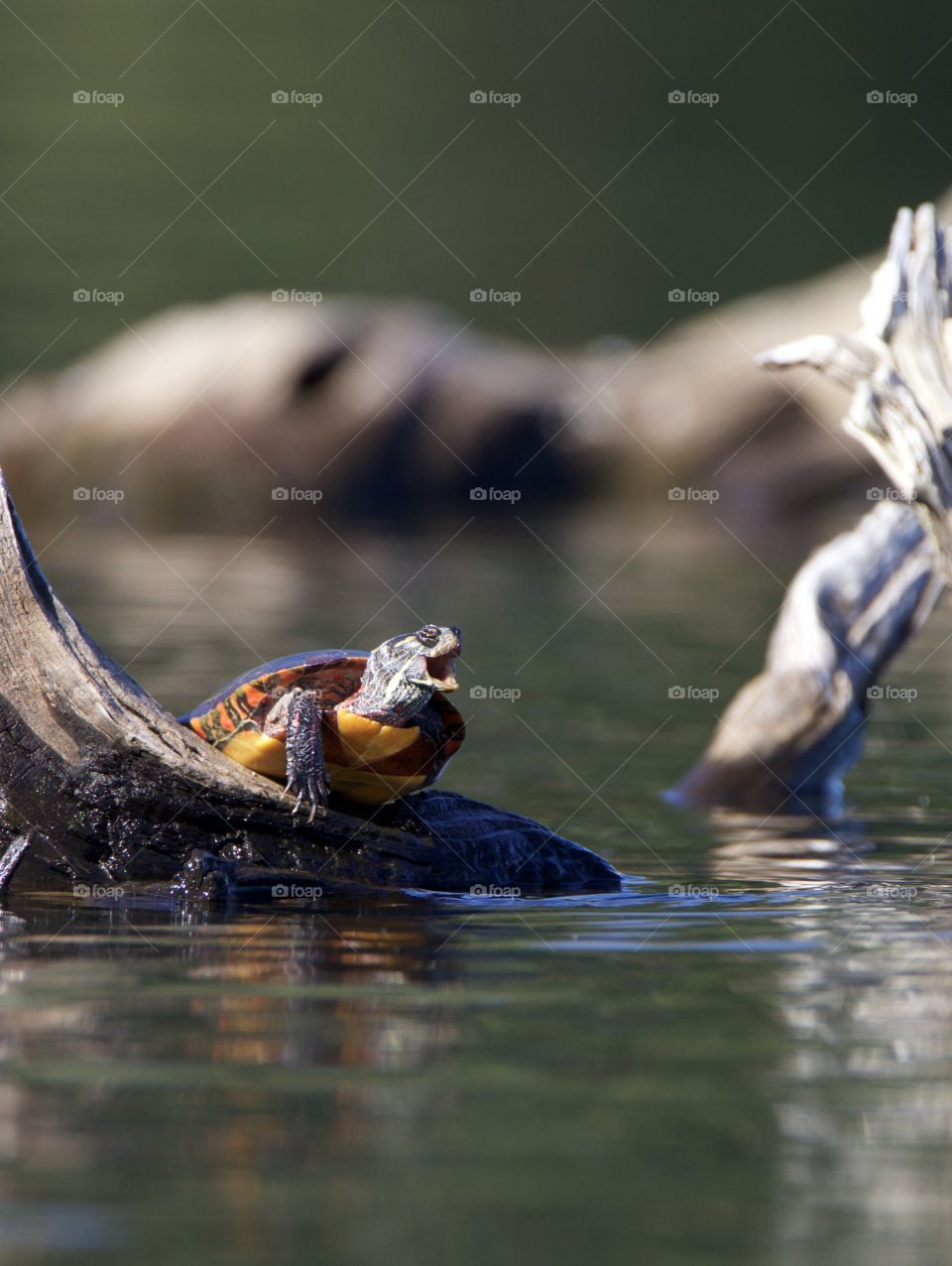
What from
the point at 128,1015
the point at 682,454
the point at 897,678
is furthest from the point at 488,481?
the point at 128,1015

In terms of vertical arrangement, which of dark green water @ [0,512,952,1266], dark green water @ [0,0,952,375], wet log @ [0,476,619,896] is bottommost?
dark green water @ [0,512,952,1266]

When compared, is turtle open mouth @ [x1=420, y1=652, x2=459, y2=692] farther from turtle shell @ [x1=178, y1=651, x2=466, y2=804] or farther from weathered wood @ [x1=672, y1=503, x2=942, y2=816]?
weathered wood @ [x1=672, y1=503, x2=942, y2=816]

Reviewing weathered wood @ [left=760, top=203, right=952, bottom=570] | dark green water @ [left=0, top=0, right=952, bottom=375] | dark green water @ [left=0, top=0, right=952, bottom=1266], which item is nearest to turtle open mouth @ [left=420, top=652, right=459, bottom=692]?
dark green water @ [left=0, top=0, right=952, bottom=1266]

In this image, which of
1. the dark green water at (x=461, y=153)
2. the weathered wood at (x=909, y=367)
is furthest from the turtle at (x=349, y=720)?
the dark green water at (x=461, y=153)

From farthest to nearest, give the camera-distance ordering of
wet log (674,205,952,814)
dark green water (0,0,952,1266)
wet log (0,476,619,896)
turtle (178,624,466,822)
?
wet log (674,205,952,814) < turtle (178,624,466,822) < wet log (0,476,619,896) < dark green water (0,0,952,1266)

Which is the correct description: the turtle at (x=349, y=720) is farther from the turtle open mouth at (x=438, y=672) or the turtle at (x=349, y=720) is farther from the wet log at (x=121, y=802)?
the wet log at (x=121, y=802)

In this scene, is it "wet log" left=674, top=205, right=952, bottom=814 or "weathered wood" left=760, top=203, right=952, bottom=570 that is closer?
"weathered wood" left=760, top=203, right=952, bottom=570

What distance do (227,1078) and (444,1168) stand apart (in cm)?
67

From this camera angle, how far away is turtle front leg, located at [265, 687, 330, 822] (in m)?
5.41

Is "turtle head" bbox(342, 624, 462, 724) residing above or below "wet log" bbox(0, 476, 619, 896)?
above

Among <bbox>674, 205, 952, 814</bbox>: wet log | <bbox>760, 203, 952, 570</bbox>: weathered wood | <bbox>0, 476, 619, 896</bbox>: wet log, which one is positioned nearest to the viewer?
<bbox>0, 476, 619, 896</bbox>: wet log

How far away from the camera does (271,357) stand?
74.7ft

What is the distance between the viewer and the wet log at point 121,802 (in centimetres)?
533

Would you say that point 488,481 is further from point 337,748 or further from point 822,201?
point 337,748
